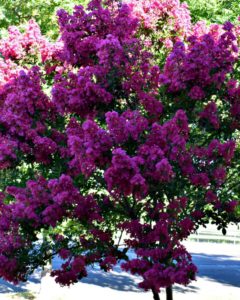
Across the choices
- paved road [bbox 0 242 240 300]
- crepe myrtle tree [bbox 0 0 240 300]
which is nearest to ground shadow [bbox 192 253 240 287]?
paved road [bbox 0 242 240 300]

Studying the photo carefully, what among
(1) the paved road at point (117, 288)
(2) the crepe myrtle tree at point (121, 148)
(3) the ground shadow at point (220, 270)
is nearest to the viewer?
(2) the crepe myrtle tree at point (121, 148)

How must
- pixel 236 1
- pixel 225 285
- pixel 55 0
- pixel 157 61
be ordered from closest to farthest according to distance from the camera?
pixel 157 61 < pixel 55 0 < pixel 236 1 < pixel 225 285

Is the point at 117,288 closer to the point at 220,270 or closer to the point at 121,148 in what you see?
the point at 220,270

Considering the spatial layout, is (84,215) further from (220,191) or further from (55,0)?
(55,0)

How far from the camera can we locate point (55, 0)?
12844mm

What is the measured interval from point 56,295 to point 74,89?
8.98 metres

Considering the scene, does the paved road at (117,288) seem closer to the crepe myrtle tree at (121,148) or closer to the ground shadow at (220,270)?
the ground shadow at (220,270)

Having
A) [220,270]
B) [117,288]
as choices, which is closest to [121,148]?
[117,288]

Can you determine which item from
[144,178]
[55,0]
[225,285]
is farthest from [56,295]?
[144,178]

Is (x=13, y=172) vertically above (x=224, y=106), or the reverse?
(x=224, y=106)

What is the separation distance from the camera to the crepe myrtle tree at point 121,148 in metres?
5.96

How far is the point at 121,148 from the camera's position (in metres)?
6.09

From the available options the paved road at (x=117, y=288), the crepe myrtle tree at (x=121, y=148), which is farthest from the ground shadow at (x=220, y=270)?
the crepe myrtle tree at (x=121, y=148)

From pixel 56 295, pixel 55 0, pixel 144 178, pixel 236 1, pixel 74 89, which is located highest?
pixel 236 1
